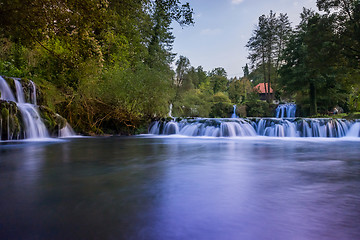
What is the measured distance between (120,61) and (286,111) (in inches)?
962

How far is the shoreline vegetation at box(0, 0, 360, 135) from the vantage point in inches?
280

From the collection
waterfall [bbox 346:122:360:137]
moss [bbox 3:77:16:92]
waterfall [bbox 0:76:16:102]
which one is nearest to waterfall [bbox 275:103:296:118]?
waterfall [bbox 346:122:360:137]

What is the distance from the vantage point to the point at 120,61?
56.6ft

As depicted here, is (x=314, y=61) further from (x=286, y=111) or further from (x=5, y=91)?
(x=5, y=91)

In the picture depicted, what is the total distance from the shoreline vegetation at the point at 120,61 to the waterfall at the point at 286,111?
1008 millimetres

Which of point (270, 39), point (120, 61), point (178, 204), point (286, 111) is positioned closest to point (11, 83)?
point (120, 61)

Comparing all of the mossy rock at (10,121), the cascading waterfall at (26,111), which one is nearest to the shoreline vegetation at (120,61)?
the cascading waterfall at (26,111)

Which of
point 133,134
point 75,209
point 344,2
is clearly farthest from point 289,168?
point 344,2

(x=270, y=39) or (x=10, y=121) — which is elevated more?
(x=270, y=39)

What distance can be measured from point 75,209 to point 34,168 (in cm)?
310

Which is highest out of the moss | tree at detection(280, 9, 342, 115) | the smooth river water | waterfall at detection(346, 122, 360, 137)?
tree at detection(280, 9, 342, 115)

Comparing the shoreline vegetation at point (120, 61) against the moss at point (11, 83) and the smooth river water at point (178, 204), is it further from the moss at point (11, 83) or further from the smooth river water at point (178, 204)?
the smooth river water at point (178, 204)

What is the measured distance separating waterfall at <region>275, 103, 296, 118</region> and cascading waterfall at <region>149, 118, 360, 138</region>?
15.9 m

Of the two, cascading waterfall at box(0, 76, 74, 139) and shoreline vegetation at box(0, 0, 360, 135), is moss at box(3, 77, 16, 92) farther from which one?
shoreline vegetation at box(0, 0, 360, 135)
